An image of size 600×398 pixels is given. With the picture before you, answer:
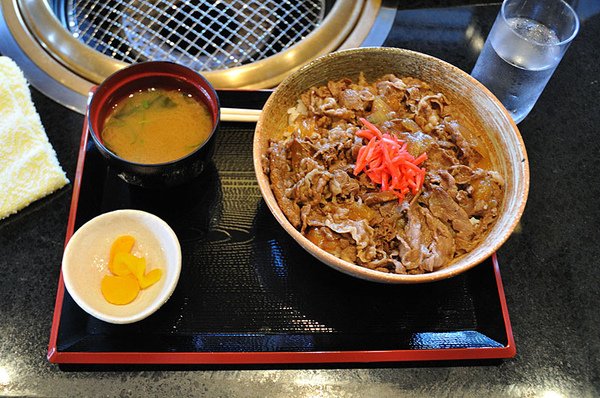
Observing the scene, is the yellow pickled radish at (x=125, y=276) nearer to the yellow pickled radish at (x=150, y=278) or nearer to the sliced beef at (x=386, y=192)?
the yellow pickled radish at (x=150, y=278)

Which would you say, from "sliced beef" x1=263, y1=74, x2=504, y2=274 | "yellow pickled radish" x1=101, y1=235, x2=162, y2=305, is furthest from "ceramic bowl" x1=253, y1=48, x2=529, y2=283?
"yellow pickled radish" x1=101, y1=235, x2=162, y2=305

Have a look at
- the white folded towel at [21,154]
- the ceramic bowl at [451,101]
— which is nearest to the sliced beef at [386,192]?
the ceramic bowl at [451,101]

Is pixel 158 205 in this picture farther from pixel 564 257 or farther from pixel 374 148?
pixel 564 257

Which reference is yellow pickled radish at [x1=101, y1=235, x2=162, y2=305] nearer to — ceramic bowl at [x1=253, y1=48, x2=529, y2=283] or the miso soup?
the miso soup

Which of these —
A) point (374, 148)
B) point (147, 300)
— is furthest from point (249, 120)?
point (147, 300)

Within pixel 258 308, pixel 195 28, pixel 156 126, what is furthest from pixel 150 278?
pixel 195 28
